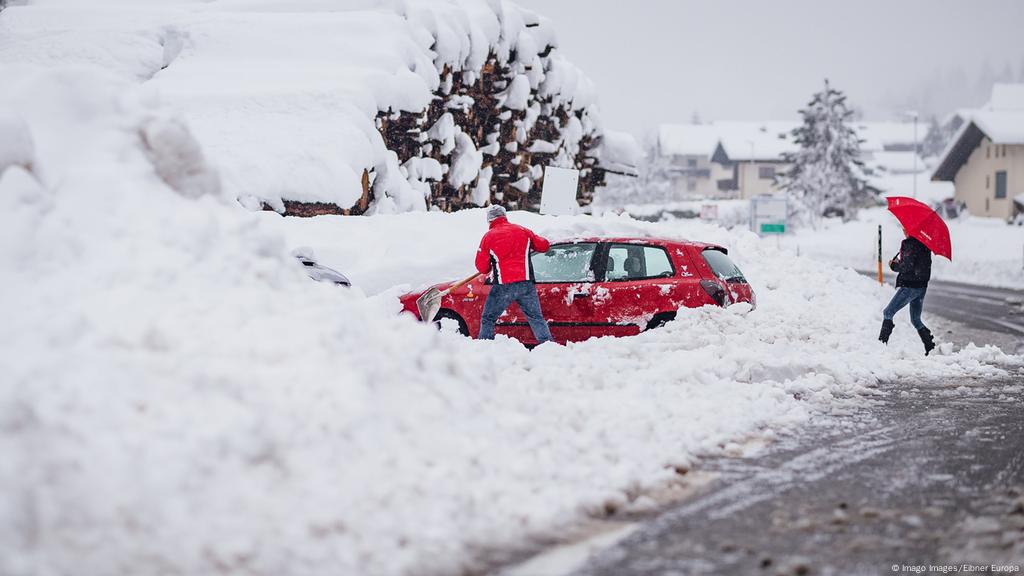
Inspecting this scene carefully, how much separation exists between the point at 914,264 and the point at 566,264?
4041mm

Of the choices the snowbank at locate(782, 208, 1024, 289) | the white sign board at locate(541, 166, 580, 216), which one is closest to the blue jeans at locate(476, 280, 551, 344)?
the white sign board at locate(541, 166, 580, 216)

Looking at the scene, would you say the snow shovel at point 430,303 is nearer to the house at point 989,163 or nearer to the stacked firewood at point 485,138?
the stacked firewood at point 485,138

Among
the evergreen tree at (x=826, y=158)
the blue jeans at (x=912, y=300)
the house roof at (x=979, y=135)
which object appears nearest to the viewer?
the blue jeans at (x=912, y=300)

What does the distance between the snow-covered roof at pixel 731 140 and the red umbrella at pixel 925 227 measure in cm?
7545

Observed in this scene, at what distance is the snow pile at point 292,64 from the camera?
1619cm

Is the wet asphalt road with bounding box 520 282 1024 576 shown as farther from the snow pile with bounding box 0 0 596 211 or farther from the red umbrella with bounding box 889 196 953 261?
the snow pile with bounding box 0 0 596 211

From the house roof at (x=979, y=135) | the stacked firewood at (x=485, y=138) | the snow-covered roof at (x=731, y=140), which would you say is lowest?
the stacked firewood at (x=485, y=138)

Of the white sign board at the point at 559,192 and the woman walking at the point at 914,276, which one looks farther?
the white sign board at the point at 559,192

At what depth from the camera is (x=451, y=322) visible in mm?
11977

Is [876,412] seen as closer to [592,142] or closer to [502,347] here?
[502,347]

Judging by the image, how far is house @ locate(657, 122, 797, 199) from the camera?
9112 centimetres

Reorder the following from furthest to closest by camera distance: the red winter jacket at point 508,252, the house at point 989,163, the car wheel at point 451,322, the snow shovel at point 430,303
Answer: the house at point 989,163 → the car wheel at point 451,322 → the snow shovel at point 430,303 → the red winter jacket at point 508,252

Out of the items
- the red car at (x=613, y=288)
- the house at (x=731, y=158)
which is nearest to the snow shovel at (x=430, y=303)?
the red car at (x=613, y=288)

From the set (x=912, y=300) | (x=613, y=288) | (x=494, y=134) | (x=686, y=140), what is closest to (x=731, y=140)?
(x=686, y=140)
